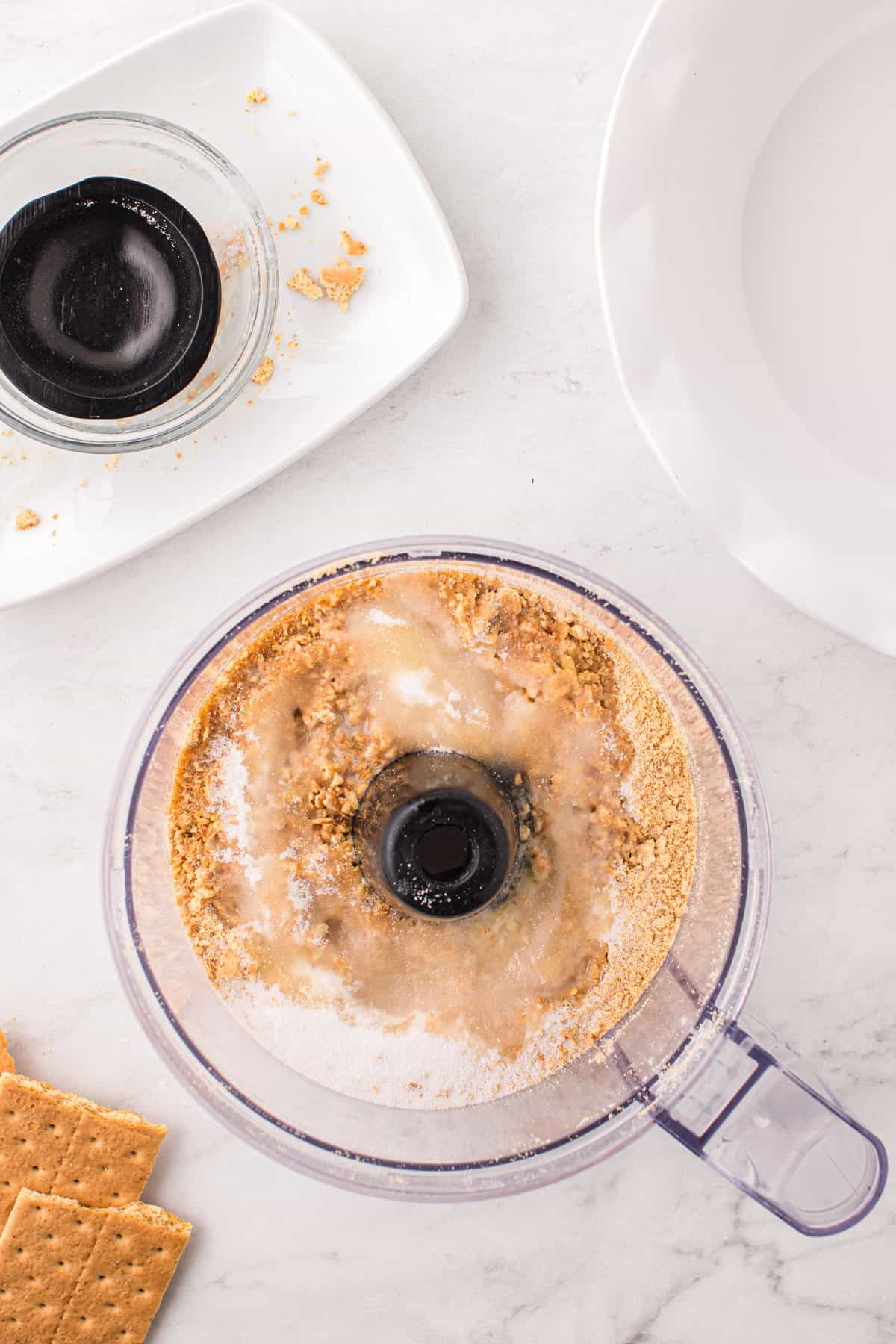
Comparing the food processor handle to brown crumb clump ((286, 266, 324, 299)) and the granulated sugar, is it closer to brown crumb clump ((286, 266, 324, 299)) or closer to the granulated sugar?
the granulated sugar

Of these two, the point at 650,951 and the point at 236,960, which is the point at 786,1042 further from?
the point at 236,960

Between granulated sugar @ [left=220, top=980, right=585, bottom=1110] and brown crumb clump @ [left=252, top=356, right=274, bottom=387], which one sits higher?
brown crumb clump @ [left=252, top=356, right=274, bottom=387]

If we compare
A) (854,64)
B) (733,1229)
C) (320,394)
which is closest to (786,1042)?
(733,1229)

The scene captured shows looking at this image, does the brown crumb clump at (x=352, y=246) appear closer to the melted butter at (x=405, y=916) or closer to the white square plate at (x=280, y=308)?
the white square plate at (x=280, y=308)

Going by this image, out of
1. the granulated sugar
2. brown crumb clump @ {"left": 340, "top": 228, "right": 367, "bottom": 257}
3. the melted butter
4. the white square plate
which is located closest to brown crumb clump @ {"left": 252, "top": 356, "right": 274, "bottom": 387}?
the white square plate

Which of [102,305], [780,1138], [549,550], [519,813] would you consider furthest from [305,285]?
[780,1138]

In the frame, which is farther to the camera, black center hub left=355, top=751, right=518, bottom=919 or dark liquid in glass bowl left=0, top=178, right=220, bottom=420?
dark liquid in glass bowl left=0, top=178, right=220, bottom=420

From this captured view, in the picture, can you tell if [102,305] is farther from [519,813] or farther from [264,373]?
[519,813]
